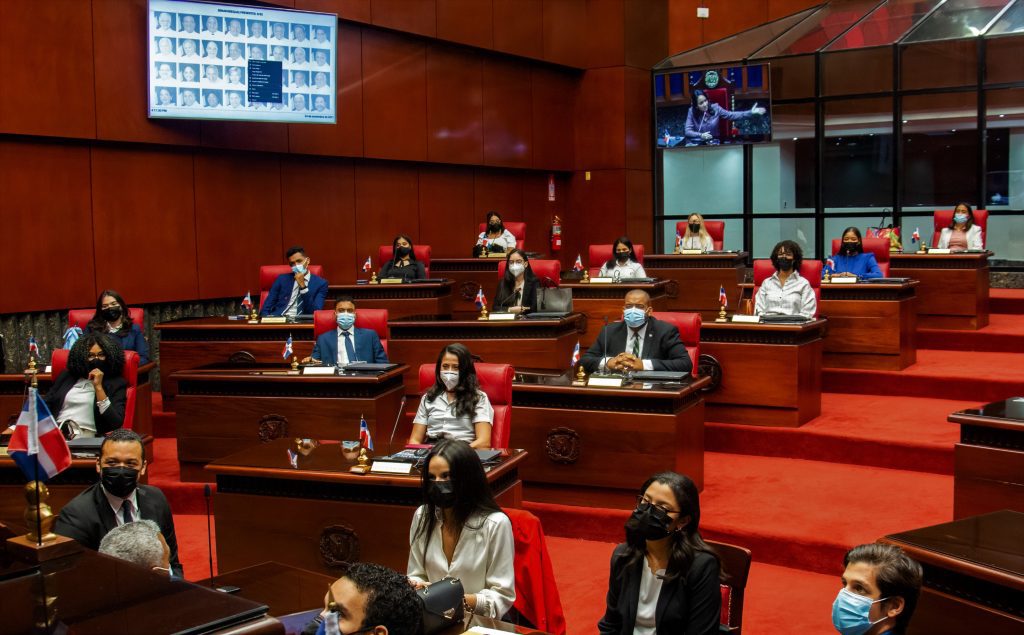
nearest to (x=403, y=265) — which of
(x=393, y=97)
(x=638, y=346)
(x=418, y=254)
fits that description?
(x=418, y=254)

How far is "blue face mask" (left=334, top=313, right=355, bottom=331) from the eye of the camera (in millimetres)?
6594

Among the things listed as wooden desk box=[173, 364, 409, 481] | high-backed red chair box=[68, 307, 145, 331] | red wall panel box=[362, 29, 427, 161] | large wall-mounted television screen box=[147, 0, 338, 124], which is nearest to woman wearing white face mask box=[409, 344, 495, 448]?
wooden desk box=[173, 364, 409, 481]

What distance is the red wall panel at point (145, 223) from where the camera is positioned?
27.9 ft

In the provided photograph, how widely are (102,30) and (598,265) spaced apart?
5221 millimetres

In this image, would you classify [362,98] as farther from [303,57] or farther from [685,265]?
[685,265]

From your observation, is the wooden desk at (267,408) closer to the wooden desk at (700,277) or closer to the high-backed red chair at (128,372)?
the high-backed red chair at (128,372)

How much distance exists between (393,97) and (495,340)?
481 centimetres

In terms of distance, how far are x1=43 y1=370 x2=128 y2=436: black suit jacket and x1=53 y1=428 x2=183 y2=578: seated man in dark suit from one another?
2043 mm

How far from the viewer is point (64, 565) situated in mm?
2033

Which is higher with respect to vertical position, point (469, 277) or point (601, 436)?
point (469, 277)

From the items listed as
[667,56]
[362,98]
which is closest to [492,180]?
[362,98]

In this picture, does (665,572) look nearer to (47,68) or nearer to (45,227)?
(45,227)

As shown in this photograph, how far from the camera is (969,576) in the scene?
284cm

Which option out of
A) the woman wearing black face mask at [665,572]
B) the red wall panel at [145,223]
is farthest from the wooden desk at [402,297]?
the woman wearing black face mask at [665,572]
